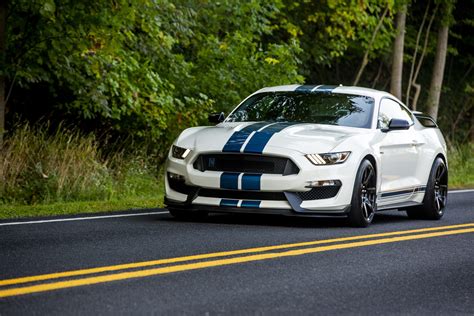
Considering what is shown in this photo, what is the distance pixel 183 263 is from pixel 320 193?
3.49 metres

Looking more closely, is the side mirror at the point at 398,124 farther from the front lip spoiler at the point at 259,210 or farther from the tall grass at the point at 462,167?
the tall grass at the point at 462,167

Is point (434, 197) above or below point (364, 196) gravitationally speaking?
below

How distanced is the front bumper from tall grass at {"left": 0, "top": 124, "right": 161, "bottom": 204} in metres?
4.05

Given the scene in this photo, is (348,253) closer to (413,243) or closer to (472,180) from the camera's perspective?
(413,243)

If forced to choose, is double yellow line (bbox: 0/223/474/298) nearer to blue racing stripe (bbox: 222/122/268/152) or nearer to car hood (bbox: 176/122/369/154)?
car hood (bbox: 176/122/369/154)

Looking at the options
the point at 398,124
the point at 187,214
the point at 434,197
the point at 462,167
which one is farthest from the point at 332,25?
the point at 187,214

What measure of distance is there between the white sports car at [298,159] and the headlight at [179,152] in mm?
12

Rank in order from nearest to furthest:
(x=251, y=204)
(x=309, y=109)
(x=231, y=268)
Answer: (x=231, y=268)
(x=251, y=204)
(x=309, y=109)

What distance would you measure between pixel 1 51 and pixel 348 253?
8.05 meters

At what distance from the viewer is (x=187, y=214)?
12.6 meters

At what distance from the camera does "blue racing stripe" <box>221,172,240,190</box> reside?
12.0 meters

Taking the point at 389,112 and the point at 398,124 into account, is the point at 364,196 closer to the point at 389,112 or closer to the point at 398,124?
the point at 398,124

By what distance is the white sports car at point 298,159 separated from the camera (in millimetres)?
11984

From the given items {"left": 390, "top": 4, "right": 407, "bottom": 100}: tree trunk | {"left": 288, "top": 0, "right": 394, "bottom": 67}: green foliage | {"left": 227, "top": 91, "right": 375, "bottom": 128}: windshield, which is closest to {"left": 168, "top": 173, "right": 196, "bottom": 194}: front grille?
{"left": 227, "top": 91, "right": 375, "bottom": 128}: windshield
